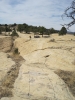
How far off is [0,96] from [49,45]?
57.5 feet

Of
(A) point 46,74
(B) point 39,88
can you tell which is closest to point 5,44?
(A) point 46,74

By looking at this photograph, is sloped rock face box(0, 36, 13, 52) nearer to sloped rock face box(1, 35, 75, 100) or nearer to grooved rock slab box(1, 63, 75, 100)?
sloped rock face box(1, 35, 75, 100)

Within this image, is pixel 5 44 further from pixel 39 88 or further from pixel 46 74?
pixel 39 88

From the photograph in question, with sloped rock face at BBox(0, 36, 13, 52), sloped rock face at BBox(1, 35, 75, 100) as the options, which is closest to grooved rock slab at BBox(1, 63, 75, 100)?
sloped rock face at BBox(1, 35, 75, 100)

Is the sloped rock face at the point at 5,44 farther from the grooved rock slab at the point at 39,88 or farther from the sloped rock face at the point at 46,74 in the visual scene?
the grooved rock slab at the point at 39,88

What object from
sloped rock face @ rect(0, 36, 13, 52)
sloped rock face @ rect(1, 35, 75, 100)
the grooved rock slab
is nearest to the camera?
the grooved rock slab

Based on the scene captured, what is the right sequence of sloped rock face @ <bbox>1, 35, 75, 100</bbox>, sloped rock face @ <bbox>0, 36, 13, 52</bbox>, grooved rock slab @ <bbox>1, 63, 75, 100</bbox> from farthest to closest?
sloped rock face @ <bbox>0, 36, 13, 52</bbox>, sloped rock face @ <bbox>1, 35, 75, 100</bbox>, grooved rock slab @ <bbox>1, 63, 75, 100</bbox>

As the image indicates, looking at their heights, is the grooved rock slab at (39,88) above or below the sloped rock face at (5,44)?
below

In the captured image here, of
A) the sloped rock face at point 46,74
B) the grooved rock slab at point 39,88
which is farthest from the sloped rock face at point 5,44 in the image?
the grooved rock slab at point 39,88

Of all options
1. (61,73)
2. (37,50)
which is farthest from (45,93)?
(37,50)

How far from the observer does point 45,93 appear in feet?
41.1

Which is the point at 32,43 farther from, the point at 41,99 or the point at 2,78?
the point at 41,99

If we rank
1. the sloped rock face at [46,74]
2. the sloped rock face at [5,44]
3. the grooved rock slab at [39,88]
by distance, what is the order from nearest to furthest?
the grooved rock slab at [39,88] → the sloped rock face at [46,74] → the sloped rock face at [5,44]

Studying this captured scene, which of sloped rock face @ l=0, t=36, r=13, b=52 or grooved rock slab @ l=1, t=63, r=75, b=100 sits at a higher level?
sloped rock face @ l=0, t=36, r=13, b=52
